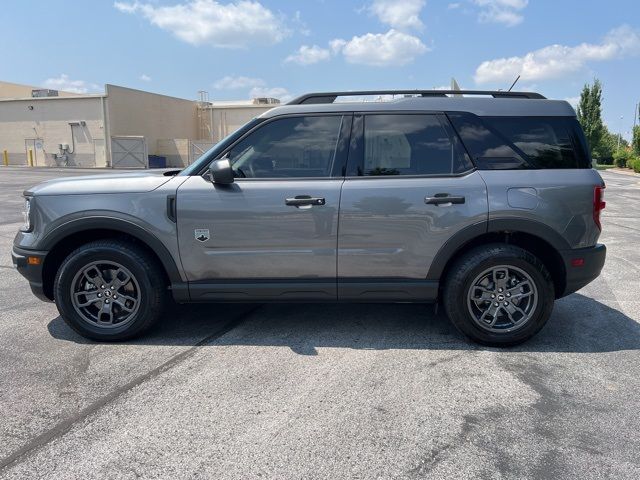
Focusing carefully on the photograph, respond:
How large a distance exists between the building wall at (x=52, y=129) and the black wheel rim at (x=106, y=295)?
126 feet

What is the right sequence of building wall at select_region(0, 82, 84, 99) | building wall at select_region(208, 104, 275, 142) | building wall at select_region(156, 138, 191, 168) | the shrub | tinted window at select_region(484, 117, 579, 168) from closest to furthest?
tinted window at select_region(484, 117, 579, 168) → building wall at select_region(156, 138, 191, 168) → building wall at select_region(208, 104, 275, 142) → the shrub → building wall at select_region(0, 82, 84, 99)

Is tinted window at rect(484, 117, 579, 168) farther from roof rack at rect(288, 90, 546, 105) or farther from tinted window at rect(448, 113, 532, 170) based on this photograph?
roof rack at rect(288, 90, 546, 105)

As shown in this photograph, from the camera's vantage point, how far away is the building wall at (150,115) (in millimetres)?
38719

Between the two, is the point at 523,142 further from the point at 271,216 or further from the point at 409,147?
the point at 271,216

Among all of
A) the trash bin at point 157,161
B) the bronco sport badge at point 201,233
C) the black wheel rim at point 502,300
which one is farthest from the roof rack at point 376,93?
the trash bin at point 157,161

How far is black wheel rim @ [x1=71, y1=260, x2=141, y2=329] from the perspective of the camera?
419 centimetres

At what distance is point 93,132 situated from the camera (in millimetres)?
38781

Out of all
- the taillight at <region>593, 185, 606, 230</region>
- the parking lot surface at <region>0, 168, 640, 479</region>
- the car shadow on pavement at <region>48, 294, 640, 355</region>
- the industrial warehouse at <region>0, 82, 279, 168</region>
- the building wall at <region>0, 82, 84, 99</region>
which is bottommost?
the parking lot surface at <region>0, 168, 640, 479</region>

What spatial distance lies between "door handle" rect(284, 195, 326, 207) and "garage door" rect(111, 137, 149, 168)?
3765 centimetres

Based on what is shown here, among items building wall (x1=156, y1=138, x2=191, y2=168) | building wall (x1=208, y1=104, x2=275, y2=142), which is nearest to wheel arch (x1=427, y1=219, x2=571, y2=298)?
building wall (x1=156, y1=138, x2=191, y2=168)

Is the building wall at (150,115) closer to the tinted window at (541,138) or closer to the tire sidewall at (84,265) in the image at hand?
the tire sidewall at (84,265)

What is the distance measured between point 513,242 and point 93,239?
3.57m

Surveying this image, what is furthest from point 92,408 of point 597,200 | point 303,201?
point 597,200

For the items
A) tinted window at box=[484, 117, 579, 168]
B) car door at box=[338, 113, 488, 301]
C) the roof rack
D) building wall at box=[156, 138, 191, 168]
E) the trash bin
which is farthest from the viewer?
building wall at box=[156, 138, 191, 168]
